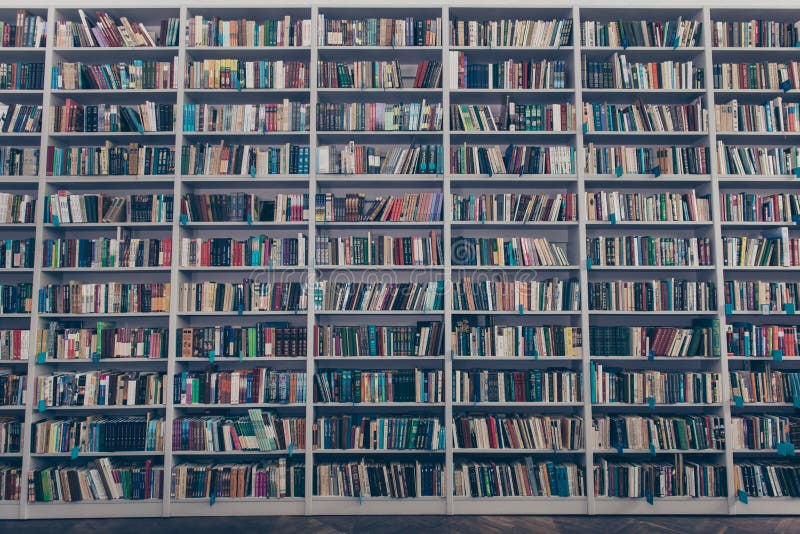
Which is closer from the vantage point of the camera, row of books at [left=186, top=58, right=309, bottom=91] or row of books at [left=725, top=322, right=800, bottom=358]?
row of books at [left=725, top=322, right=800, bottom=358]

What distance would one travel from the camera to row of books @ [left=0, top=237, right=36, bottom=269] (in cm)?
352

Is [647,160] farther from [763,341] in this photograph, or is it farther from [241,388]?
[241,388]

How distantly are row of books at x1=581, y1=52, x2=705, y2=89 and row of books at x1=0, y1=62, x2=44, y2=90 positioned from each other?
13.3ft

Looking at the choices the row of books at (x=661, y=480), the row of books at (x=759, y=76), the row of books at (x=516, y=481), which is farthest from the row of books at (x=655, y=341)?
the row of books at (x=759, y=76)

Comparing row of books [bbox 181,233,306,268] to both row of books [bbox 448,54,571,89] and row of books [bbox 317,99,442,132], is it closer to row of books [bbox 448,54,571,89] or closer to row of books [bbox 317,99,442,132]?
Answer: row of books [bbox 317,99,442,132]

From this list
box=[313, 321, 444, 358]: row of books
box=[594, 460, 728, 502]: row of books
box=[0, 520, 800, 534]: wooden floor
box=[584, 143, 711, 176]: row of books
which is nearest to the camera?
box=[0, 520, 800, 534]: wooden floor

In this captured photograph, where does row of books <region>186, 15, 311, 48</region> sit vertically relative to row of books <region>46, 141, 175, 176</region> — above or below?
above

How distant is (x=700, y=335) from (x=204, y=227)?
12.2 ft

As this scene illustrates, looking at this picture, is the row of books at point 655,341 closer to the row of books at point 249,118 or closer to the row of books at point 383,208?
the row of books at point 383,208

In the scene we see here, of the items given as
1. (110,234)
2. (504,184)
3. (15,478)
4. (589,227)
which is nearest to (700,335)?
(589,227)

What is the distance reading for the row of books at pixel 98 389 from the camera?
3422 millimetres

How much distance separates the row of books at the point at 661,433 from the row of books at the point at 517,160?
1.84m

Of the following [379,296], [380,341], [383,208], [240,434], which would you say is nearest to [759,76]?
[383,208]

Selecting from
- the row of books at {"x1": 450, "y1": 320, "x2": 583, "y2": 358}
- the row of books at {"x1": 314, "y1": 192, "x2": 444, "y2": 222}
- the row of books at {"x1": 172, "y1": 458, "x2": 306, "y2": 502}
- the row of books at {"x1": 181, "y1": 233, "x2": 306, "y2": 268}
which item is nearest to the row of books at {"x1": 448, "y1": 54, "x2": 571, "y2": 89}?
the row of books at {"x1": 314, "y1": 192, "x2": 444, "y2": 222}
